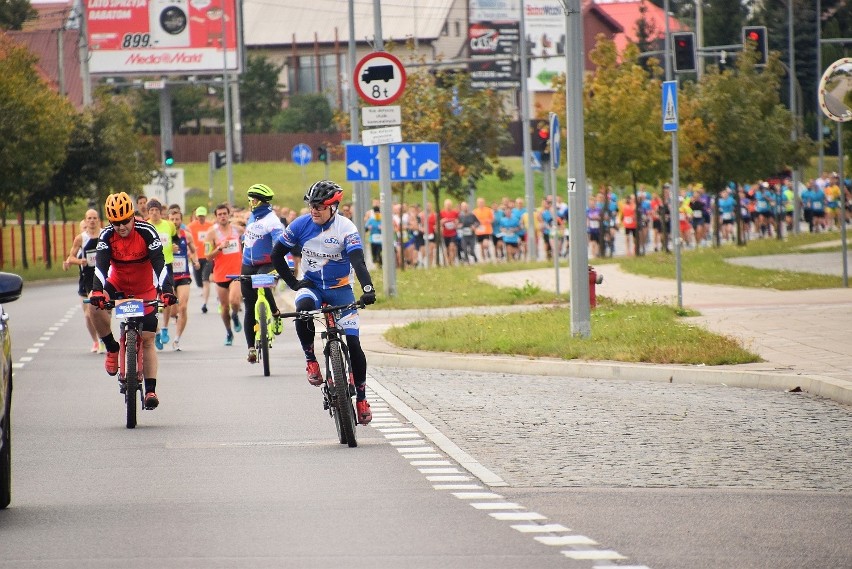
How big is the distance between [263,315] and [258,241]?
79cm

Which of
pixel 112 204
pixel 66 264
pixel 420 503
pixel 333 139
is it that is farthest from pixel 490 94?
pixel 333 139

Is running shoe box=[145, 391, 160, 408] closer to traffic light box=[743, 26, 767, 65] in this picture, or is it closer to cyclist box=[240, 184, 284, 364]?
cyclist box=[240, 184, 284, 364]

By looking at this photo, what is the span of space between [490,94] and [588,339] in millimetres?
28745

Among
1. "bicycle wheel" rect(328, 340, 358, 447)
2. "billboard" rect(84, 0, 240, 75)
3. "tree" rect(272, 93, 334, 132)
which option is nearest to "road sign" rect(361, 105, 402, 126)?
"bicycle wheel" rect(328, 340, 358, 447)

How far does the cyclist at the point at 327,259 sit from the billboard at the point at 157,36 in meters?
70.8

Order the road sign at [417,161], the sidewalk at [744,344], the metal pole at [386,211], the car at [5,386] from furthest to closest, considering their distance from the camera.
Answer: the road sign at [417,161], the metal pole at [386,211], the sidewalk at [744,344], the car at [5,386]

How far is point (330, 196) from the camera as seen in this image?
12758 millimetres

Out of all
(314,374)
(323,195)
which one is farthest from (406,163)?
(323,195)

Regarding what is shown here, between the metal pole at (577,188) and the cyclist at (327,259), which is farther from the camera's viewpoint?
the metal pole at (577,188)

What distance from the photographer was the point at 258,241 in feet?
59.9

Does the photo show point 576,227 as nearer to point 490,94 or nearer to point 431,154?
point 431,154

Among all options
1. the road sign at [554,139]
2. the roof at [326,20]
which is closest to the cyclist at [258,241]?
the road sign at [554,139]

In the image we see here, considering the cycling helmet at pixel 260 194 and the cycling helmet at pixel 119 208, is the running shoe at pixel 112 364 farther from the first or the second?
the cycling helmet at pixel 260 194

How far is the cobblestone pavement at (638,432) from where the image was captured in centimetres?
1030
